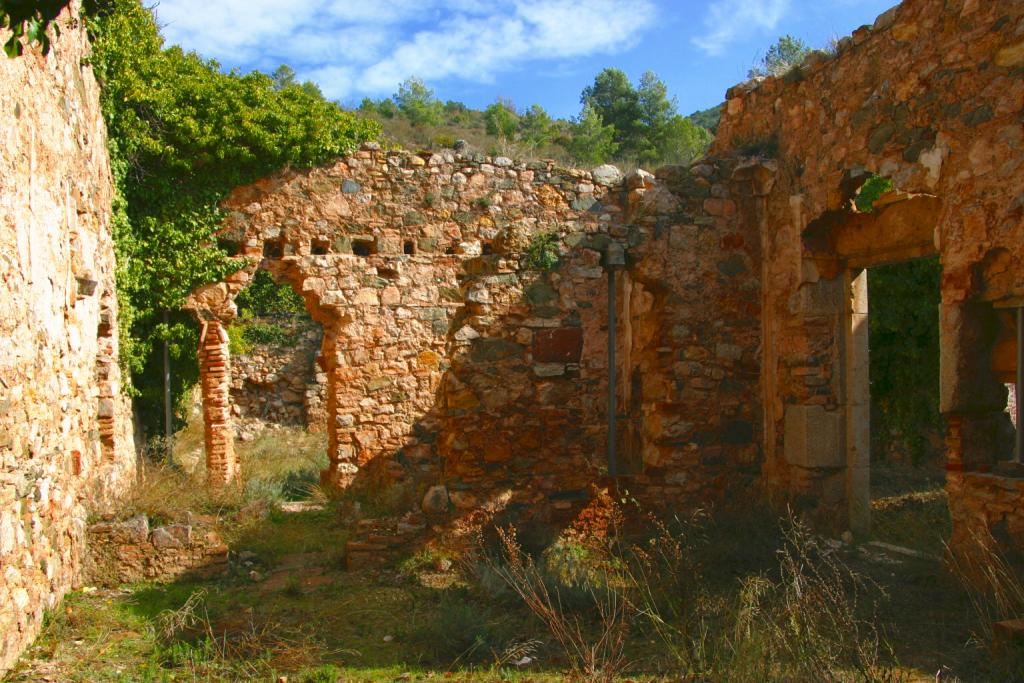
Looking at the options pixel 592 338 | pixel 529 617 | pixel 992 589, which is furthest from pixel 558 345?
pixel 992 589

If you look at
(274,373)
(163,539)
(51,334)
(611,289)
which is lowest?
(163,539)

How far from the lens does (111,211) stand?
9320 mm

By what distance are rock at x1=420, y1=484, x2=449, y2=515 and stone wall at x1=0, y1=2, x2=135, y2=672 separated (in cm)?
275

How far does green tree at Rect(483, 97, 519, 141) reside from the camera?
110 feet

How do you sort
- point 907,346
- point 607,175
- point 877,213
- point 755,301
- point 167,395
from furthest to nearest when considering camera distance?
point 167,395 → point 907,346 → point 607,175 → point 755,301 → point 877,213

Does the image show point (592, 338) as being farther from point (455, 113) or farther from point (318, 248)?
point (455, 113)

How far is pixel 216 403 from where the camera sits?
11.2 m

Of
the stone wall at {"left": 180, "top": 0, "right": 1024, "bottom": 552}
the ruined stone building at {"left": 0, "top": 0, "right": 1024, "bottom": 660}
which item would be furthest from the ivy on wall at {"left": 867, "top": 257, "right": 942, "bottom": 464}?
the stone wall at {"left": 180, "top": 0, "right": 1024, "bottom": 552}

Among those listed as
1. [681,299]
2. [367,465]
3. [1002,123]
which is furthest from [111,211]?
[1002,123]

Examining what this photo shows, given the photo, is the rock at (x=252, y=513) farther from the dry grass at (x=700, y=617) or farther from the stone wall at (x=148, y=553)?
the dry grass at (x=700, y=617)

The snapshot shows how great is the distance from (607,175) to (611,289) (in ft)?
5.77

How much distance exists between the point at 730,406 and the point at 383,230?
4.71 metres

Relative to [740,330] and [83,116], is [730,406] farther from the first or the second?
[83,116]

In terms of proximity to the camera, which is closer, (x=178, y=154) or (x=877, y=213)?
(x=877, y=213)
